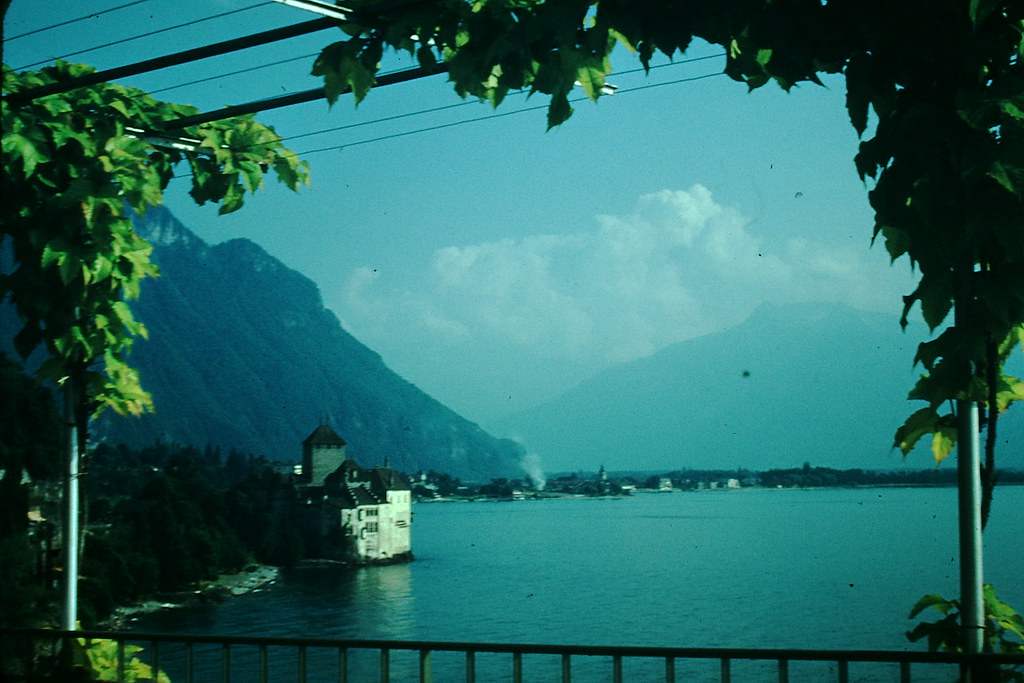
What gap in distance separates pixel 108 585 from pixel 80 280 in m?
47.8

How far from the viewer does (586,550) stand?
8994 centimetres

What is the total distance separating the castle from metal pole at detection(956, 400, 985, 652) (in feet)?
210

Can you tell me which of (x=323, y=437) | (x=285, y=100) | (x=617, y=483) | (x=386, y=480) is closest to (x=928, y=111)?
(x=285, y=100)

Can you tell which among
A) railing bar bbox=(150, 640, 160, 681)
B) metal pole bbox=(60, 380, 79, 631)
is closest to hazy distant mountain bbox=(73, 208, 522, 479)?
metal pole bbox=(60, 380, 79, 631)

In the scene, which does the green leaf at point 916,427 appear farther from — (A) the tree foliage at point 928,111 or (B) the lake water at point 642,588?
(B) the lake water at point 642,588

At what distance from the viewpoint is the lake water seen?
49.5 meters

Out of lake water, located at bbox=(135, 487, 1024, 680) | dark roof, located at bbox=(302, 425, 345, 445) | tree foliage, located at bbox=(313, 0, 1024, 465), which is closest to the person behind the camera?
tree foliage, located at bbox=(313, 0, 1024, 465)

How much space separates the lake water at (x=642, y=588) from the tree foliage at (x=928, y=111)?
3613 cm

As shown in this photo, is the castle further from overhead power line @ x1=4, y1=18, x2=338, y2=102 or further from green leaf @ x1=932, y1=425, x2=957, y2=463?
green leaf @ x1=932, y1=425, x2=957, y2=463

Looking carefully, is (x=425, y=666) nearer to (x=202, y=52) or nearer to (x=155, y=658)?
(x=155, y=658)

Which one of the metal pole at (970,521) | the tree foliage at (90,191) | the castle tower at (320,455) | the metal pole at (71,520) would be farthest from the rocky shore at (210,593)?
the metal pole at (970,521)

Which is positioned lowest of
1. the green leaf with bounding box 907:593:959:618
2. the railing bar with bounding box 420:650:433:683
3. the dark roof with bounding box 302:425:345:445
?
the dark roof with bounding box 302:425:345:445

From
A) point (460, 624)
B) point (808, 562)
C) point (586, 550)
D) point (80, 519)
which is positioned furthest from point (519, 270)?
point (80, 519)

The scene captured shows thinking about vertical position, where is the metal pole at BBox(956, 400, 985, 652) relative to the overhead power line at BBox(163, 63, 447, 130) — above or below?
below
